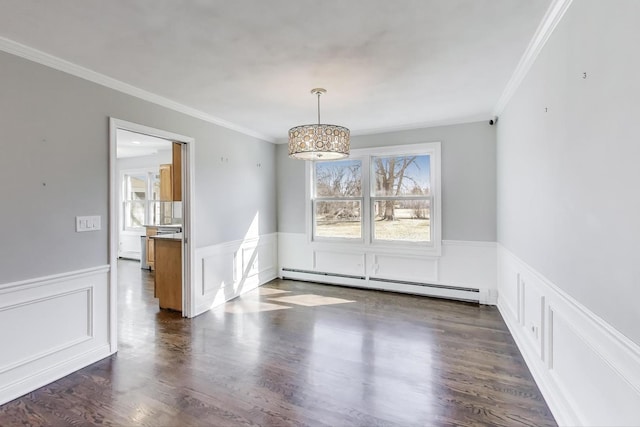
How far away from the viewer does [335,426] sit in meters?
1.87

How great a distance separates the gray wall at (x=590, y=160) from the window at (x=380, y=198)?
202 centimetres

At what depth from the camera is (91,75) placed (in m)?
2.61

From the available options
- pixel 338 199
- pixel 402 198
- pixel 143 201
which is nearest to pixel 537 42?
pixel 402 198

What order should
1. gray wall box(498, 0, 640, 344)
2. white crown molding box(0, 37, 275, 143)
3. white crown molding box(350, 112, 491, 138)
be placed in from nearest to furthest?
1. gray wall box(498, 0, 640, 344)
2. white crown molding box(0, 37, 275, 143)
3. white crown molding box(350, 112, 491, 138)

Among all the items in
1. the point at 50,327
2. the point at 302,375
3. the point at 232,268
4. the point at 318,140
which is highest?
the point at 318,140

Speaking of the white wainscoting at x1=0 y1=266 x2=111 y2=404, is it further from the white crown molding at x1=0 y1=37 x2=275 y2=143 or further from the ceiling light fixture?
the ceiling light fixture

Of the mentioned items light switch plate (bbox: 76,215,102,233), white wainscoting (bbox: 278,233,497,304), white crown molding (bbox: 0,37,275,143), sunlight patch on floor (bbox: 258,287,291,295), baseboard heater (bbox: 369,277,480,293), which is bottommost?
sunlight patch on floor (bbox: 258,287,291,295)

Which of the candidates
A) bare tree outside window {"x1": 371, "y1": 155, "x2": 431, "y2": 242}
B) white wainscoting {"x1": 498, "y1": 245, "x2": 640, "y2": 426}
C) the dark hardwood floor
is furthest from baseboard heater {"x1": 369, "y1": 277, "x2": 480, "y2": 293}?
white wainscoting {"x1": 498, "y1": 245, "x2": 640, "y2": 426}

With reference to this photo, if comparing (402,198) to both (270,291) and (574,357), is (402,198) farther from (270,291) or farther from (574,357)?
(574,357)

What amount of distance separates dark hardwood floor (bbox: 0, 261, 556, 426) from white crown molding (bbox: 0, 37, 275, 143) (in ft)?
7.92

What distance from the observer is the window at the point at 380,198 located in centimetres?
448

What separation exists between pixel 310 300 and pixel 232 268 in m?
1.19

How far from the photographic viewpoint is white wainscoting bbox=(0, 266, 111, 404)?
218 centimetres

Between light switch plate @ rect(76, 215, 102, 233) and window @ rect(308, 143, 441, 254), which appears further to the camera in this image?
window @ rect(308, 143, 441, 254)
